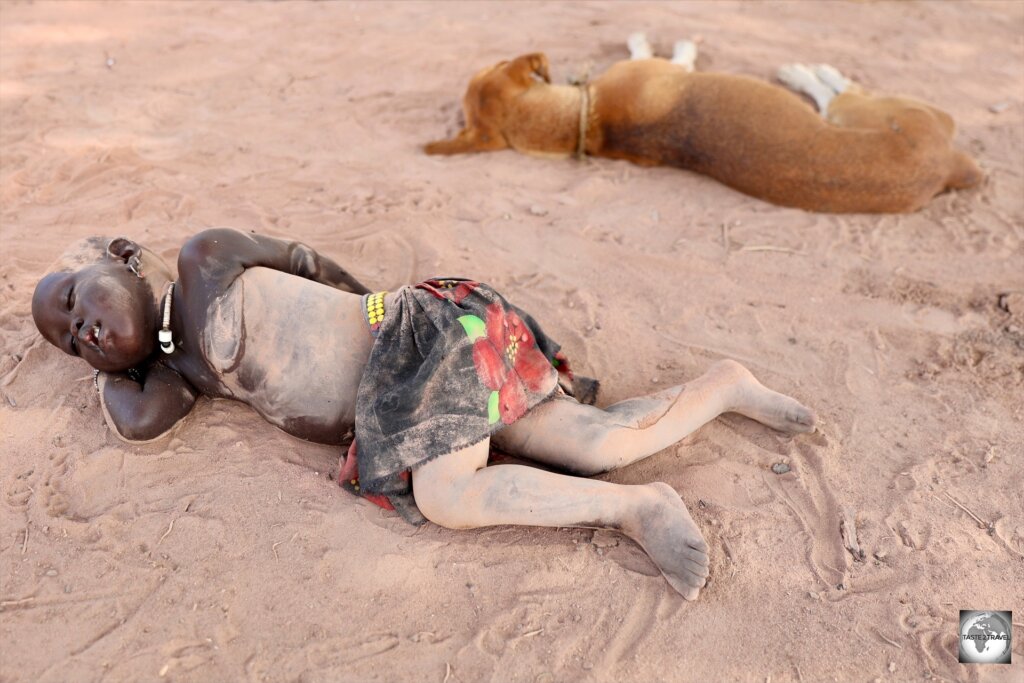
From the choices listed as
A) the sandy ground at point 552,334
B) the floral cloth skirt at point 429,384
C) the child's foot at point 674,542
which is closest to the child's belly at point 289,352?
the floral cloth skirt at point 429,384

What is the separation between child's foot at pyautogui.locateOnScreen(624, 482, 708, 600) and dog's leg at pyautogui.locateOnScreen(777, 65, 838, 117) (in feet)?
10.6

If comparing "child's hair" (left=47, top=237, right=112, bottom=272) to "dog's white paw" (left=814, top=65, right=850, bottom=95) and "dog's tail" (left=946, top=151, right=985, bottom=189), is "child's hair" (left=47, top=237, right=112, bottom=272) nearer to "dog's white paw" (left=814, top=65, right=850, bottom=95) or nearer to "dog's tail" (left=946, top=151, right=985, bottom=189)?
"dog's tail" (left=946, top=151, right=985, bottom=189)

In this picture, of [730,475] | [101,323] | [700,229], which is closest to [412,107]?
[700,229]

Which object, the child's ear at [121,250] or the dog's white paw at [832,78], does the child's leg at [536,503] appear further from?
the dog's white paw at [832,78]

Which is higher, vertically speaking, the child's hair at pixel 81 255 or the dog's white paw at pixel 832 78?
the dog's white paw at pixel 832 78

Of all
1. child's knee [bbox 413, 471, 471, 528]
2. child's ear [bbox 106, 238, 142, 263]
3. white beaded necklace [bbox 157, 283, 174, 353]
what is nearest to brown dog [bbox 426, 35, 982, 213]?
child's ear [bbox 106, 238, 142, 263]

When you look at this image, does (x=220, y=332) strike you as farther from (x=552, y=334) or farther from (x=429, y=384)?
(x=552, y=334)

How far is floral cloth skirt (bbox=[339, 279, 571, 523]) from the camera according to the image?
2176mm

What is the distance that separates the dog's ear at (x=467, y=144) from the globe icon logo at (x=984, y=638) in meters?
3.29

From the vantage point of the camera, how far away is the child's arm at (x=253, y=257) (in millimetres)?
2336

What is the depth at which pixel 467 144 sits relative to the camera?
4.30 m

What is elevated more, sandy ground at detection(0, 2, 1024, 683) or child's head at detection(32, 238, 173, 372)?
child's head at detection(32, 238, 173, 372)

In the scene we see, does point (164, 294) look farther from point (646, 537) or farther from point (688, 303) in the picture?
point (688, 303)

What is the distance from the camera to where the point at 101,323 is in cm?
227
